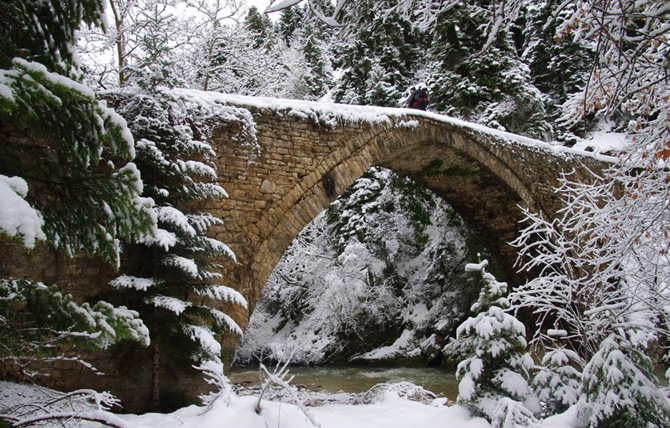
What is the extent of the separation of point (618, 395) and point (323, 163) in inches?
189

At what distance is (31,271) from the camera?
4.51m

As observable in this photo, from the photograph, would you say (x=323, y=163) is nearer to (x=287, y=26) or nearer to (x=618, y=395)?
(x=618, y=395)

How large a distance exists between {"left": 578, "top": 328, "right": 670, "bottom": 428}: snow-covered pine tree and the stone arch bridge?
161 inches

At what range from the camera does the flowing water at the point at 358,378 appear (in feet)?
27.6

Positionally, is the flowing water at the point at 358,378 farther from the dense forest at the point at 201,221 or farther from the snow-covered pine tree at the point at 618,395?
the snow-covered pine tree at the point at 618,395

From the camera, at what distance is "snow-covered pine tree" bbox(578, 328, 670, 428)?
3.10 metres

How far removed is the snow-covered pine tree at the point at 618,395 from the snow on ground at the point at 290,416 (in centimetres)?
26

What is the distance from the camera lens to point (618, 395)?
3176 mm

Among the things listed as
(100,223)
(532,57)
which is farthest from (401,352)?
(532,57)

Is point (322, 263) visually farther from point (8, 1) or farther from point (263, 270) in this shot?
point (8, 1)

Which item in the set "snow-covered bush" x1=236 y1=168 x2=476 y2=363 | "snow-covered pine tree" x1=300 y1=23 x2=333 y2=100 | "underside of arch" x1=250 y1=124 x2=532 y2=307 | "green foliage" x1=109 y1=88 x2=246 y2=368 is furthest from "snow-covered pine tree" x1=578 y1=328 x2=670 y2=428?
"snow-covered pine tree" x1=300 y1=23 x2=333 y2=100

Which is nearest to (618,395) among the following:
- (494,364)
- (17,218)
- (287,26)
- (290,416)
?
(494,364)

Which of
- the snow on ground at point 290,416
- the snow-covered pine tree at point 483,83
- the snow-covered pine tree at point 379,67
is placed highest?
the snow-covered pine tree at point 379,67

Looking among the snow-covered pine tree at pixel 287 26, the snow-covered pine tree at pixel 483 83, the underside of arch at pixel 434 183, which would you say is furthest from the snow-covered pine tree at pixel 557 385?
the snow-covered pine tree at pixel 287 26
